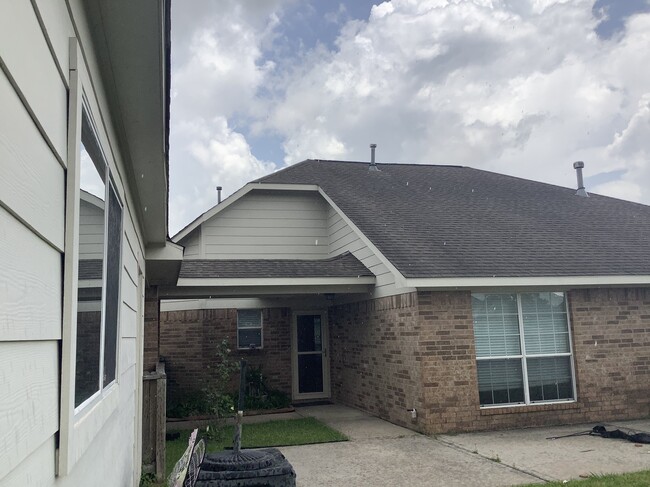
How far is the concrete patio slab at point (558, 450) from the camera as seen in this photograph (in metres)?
6.89

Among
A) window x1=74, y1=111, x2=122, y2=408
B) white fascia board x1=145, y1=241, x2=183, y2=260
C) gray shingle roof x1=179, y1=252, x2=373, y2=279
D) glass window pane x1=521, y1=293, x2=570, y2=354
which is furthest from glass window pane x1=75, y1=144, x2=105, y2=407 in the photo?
glass window pane x1=521, y1=293, x2=570, y2=354

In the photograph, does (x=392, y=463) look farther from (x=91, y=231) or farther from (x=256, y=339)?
(x=256, y=339)

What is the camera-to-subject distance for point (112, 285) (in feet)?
9.95

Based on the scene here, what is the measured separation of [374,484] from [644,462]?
11.3ft

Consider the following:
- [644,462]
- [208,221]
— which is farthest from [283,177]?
[644,462]

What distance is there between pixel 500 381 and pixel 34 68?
993 centimetres

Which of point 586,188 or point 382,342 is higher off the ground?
point 586,188

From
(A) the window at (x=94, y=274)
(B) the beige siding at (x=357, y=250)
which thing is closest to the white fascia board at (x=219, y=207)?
(B) the beige siding at (x=357, y=250)

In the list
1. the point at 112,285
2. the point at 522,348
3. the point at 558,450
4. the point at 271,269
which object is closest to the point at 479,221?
the point at 522,348

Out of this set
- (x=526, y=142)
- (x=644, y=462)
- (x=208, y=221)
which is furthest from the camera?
(x=526, y=142)

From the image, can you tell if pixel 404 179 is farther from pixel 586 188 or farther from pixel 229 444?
pixel 229 444

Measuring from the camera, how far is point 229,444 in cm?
923

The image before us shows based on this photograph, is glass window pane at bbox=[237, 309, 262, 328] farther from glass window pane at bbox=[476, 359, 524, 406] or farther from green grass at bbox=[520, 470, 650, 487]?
green grass at bbox=[520, 470, 650, 487]

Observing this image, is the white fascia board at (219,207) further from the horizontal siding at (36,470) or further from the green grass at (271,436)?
the horizontal siding at (36,470)
